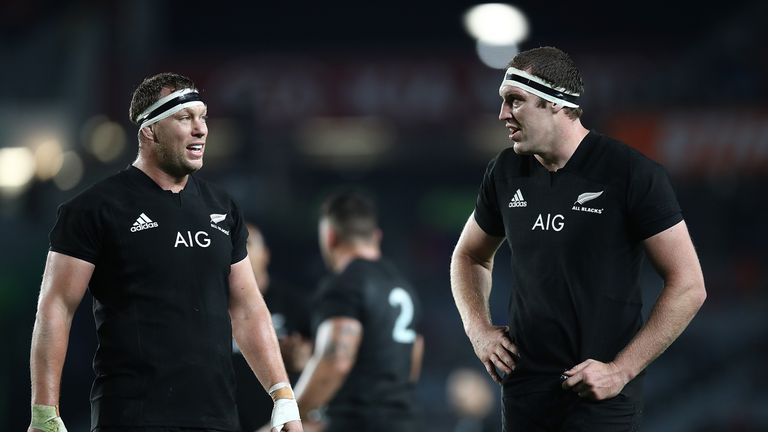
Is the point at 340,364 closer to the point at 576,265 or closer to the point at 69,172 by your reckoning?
the point at 576,265

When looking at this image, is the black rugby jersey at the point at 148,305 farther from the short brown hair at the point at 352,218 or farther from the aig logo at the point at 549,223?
the short brown hair at the point at 352,218

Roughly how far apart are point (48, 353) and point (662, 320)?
248 centimetres

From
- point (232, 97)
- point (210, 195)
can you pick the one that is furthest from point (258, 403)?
point (232, 97)

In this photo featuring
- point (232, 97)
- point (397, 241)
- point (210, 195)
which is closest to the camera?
point (210, 195)

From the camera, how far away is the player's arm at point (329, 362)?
23.1ft

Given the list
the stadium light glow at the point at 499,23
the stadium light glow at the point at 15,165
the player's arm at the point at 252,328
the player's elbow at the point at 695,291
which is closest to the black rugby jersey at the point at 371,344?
the player's arm at the point at 252,328

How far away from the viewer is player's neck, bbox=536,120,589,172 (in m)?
5.04

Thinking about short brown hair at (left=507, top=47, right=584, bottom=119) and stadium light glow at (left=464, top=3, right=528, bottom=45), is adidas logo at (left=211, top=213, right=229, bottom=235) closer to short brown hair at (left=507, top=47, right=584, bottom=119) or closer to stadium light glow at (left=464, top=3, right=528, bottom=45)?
short brown hair at (left=507, top=47, right=584, bottom=119)

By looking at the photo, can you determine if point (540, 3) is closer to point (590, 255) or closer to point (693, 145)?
point (693, 145)

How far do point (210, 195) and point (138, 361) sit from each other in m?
0.84

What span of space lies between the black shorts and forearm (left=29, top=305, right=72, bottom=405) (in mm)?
1899

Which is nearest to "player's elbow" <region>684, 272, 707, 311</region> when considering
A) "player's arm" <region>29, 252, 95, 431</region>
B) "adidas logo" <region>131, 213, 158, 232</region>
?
"adidas logo" <region>131, 213, 158, 232</region>

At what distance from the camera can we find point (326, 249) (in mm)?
7699

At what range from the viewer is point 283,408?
5.14m
